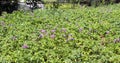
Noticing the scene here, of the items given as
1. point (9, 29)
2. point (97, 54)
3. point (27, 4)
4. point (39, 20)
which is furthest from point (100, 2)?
point (97, 54)

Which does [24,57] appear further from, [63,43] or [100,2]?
[100,2]

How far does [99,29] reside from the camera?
25.0 feet

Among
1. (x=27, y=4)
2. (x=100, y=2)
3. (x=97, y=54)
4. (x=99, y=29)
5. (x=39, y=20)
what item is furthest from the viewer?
(x=100, y=2)

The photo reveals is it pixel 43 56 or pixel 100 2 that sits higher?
pixel 43 56

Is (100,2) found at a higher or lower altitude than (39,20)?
lower

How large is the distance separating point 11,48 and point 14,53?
416 millimetres

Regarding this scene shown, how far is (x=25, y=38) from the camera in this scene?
20.3ft

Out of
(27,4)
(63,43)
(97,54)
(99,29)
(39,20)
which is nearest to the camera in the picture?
(97,54)

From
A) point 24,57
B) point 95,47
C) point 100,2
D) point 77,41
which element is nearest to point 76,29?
point 77,41

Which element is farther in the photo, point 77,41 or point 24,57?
point 77,41

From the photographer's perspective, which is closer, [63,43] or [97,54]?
[97,54]

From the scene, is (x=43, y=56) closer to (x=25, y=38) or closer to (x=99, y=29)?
(x=25, y=38)

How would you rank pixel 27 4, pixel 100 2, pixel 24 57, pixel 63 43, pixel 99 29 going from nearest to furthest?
pixel 24 57 < pixel 63 43 < pixel 99 29 < pixel 27 4 < pixel 100 2

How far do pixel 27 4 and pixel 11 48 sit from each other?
9565 millimetres
